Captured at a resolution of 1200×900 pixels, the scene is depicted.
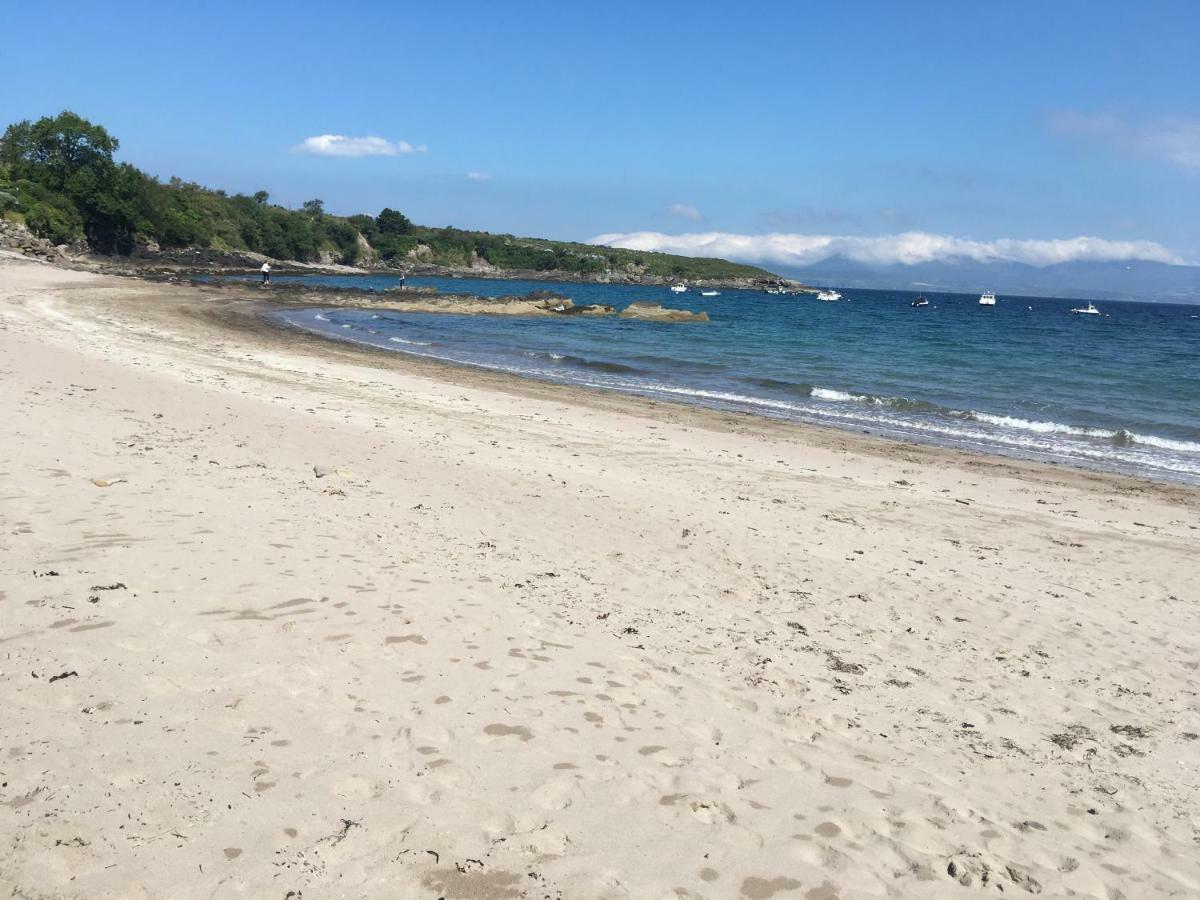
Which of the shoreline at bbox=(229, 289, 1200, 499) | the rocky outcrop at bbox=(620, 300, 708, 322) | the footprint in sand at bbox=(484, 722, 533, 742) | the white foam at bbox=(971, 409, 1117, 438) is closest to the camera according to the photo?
the footprint in sand at bbox=(484, 722, 533, 742)

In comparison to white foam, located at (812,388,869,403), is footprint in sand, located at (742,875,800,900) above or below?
below

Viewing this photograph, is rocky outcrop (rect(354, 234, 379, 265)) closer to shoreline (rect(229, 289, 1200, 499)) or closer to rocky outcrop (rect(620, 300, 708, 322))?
rocky outcrop (rect(620, 300, 708, 322))

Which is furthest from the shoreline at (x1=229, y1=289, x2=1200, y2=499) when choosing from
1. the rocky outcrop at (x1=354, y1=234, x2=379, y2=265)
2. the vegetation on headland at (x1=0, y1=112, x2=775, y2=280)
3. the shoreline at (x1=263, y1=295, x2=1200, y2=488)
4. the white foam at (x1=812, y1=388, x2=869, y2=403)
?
the rocky outcrop at (x1=354, y1=234, x2=379, y2=265)

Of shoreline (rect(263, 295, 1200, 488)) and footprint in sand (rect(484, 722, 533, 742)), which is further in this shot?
shoreline (rect(263, 295, 1200, 488))

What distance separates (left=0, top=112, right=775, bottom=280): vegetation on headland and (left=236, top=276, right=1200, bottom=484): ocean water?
132ft

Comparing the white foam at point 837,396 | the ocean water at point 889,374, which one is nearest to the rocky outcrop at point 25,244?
the ocean water at point 889,374

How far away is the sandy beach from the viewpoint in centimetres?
334

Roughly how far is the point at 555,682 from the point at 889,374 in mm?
25768

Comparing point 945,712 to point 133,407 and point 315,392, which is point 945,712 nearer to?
point 133,407

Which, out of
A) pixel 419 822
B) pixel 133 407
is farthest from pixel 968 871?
pixel 133 407

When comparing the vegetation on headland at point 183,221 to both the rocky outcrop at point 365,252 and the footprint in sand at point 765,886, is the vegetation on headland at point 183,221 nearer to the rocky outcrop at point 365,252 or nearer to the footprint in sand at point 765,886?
the rocky outcrop at point 365,252

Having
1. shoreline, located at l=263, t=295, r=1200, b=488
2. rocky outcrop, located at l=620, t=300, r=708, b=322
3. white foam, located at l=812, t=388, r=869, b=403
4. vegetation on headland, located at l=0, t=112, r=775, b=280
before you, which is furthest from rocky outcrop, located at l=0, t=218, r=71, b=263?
white foam, located at l=812, t=388, r=869, b=403

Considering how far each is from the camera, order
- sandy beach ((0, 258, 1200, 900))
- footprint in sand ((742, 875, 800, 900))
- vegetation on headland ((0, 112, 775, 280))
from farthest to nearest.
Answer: vegetation on headland ((0, 112, 775, 280))
sandy beach ((0, 258, 1200, 900))
footprint in sand ((742, 875, 800, 900))

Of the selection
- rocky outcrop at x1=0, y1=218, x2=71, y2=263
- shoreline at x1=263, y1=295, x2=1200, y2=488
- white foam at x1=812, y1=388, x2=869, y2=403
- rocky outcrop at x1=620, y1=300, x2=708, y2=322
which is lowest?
shoreline at x1=263, y1=295, x2=1200, y2=488
